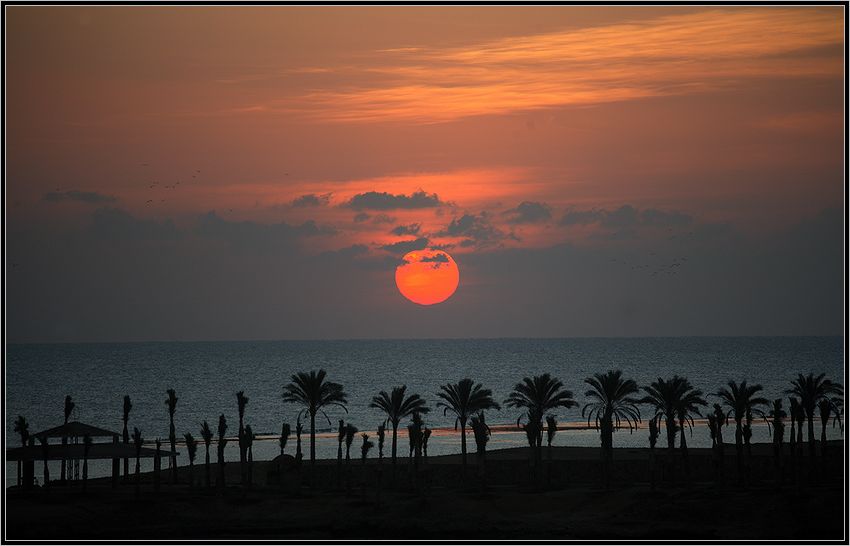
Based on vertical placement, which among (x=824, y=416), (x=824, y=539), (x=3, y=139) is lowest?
(x=824, y=539)

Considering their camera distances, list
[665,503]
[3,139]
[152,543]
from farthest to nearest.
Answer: [665,503], [152,543], [3,139]

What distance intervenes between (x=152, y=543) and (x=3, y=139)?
2060cm

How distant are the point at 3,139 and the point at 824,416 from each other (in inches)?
2264

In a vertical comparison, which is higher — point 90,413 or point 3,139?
point 3,139

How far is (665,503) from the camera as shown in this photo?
62.2 meters

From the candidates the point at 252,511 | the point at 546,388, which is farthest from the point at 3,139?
the point at 546,388

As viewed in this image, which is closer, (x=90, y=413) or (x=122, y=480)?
(x=122, y=480)

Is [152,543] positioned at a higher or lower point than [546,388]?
lower

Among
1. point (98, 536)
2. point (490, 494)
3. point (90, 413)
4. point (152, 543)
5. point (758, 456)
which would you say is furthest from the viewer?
point (90, 413)

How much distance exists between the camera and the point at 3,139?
48656mm

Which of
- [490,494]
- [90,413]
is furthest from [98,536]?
[90,413]

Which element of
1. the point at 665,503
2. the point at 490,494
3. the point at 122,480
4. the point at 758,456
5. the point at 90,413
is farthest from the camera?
the point at 90,413

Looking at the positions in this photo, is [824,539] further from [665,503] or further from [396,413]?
[396,413]

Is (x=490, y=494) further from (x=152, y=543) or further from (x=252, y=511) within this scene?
(x=152, y=543)
